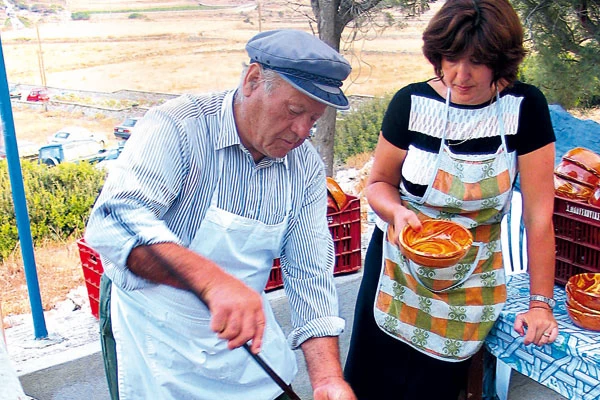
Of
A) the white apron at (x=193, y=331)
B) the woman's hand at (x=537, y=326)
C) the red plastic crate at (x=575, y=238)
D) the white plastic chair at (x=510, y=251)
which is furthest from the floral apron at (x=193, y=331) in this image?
the white plastic chair at (x=510, y=251)

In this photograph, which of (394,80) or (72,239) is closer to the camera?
(72,239)

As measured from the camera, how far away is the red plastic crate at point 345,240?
3244 mm

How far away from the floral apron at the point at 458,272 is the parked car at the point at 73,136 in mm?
7219

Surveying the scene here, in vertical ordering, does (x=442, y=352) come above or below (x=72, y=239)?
above

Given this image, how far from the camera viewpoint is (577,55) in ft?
16.8

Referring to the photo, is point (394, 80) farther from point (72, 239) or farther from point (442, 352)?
point (442, 352)

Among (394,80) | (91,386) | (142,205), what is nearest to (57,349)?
(91,386)

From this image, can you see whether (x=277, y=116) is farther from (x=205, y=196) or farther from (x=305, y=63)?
(x=205, y=196)

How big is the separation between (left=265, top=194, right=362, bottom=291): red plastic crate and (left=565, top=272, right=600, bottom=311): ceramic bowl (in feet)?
4.93

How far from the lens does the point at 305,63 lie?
3.85 feet

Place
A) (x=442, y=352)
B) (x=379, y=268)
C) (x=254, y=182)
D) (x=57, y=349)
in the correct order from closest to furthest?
(x=254, y=182)
(x=442, y=352)
(x=379, y=268)
(x=57, y=349)

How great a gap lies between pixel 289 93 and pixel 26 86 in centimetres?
993

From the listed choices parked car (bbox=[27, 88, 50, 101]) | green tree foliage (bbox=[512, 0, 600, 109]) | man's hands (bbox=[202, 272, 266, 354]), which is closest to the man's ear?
man's hands (bbox=[202, 272, 266, 354])

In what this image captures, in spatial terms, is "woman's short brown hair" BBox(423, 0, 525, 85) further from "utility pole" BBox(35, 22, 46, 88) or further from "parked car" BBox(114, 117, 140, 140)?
"utility pole" BBox(35, 22, 46, 88)
